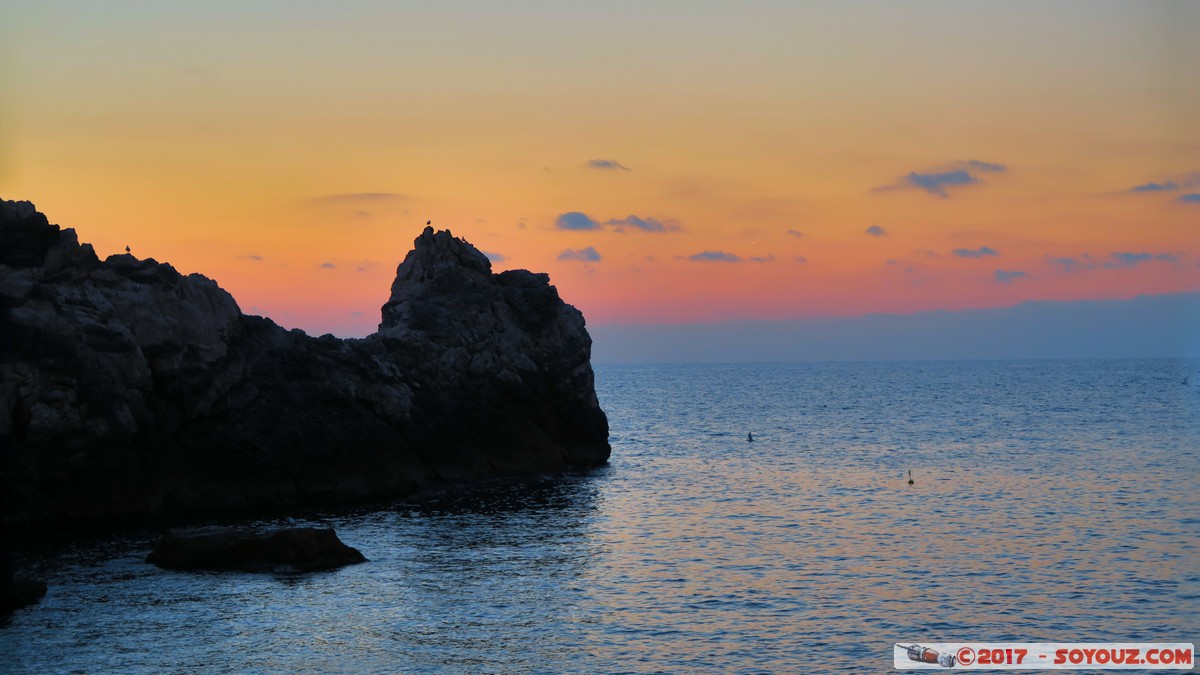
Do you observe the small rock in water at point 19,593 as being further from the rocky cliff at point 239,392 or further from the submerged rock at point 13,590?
the rocky cliff at point 239,392

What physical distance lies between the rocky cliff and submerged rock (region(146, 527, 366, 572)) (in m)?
12.4

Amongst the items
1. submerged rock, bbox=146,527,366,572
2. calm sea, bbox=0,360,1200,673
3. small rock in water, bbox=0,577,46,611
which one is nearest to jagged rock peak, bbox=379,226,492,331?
calm sea, bbox=0,360,1200,673

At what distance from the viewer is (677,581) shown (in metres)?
44.8

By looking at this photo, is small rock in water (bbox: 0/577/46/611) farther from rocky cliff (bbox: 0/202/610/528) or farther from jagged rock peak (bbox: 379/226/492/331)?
jagged rock peak (bbox: 379/226/492/331)

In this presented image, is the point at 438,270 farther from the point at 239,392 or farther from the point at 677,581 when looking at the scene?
the point at 677,581

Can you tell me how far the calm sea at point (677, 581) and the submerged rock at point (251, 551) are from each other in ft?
3.47

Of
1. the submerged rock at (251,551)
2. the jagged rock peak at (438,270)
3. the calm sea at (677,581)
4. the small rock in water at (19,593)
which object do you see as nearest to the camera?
the calm sea at (677,581)

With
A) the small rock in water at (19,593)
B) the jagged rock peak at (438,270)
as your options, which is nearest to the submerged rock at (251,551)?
the small rock in water at (19,593)

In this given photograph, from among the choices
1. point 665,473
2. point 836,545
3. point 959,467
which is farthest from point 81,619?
point 959,467

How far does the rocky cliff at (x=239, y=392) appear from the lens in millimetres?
55938

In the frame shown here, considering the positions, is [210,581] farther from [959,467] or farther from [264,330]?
[959,467]

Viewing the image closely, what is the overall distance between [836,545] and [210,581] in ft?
93.4

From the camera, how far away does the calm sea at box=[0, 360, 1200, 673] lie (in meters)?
34.7

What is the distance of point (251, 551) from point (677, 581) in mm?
18233
